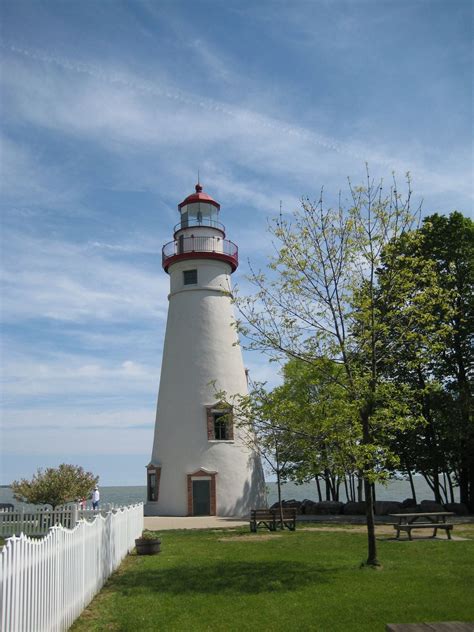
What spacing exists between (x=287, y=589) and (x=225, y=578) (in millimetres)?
1744

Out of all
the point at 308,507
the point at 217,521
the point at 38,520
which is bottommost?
the point at 217,521

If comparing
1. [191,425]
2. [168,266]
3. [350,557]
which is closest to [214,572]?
[350,557]

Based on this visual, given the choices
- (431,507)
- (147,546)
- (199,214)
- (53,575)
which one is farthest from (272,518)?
(199,214)

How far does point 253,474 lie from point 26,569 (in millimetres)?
25438

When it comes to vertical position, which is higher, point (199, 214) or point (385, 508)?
point (199, 214)

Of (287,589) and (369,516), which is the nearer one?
(287,589)

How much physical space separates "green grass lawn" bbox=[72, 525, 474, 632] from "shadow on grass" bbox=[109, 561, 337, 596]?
0.07 feet

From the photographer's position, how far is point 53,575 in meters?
7.59

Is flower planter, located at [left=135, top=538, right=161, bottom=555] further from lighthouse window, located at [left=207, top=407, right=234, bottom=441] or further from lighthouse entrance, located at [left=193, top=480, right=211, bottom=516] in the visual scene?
lighthouse window, located at [left=207, top=407, right=234, bottom=441]

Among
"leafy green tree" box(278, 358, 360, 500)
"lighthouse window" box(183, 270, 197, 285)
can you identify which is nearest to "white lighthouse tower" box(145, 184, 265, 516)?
"lighthouse window" box(183, 270, 197, 285)

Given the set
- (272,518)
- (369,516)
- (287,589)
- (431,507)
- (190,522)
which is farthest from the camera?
(190,522)

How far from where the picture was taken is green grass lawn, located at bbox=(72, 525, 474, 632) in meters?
8.67

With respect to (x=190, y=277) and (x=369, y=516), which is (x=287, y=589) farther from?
(x=190, y=277)

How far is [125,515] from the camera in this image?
1558cm
